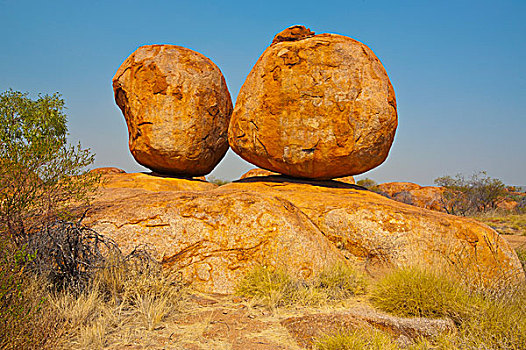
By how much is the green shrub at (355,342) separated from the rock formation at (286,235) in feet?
5.00

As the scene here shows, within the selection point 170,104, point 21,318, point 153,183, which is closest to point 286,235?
point 21,318

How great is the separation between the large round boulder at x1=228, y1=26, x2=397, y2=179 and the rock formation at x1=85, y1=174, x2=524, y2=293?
1.27 m

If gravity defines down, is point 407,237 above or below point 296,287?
above

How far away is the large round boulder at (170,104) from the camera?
9.49 m

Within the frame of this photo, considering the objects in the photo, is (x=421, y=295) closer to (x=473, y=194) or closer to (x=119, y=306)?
(x=119, y=306)

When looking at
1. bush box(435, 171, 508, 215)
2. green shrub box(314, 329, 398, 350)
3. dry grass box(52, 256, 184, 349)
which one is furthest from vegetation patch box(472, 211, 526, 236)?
dry grass box(52, 256, 184, 349)

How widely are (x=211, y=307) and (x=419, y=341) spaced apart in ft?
7.18

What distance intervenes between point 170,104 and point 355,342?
7.55 metres

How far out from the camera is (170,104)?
9461 mm

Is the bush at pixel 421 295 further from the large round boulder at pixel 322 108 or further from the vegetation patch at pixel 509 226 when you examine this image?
the vegetation patch at pixel 509 226

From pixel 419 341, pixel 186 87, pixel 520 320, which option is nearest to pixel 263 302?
pixel 419 341

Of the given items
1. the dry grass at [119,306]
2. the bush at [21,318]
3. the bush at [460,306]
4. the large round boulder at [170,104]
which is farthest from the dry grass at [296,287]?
the large round boulder at [170,104]

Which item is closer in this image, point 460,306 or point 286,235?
point 460,306

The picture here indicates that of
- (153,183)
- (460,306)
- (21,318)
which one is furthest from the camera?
(153,183)
